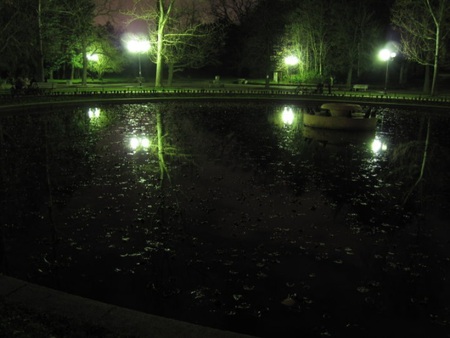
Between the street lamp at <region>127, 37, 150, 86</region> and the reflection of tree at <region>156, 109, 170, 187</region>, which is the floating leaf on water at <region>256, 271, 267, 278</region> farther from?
the street lamp at <region>127, 37, 150, 86</region>

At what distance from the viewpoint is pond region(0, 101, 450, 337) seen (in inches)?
273

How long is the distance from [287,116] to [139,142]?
12.4 metres

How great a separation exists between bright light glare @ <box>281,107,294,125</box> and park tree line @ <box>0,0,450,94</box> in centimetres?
1601

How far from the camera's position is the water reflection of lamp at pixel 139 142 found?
1808cm

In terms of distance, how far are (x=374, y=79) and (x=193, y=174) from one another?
5634 centimetres

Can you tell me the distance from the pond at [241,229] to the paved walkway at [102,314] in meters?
0.91

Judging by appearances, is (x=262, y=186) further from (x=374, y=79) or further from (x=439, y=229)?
(x=374, y=79)

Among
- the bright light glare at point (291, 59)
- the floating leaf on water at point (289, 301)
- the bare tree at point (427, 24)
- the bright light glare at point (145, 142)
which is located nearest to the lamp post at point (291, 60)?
the bright light glare at point (291, 59)

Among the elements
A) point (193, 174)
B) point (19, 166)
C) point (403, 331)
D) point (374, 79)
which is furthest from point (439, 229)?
point (374, 79)

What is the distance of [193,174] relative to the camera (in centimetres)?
1423

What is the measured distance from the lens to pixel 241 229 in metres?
9.79

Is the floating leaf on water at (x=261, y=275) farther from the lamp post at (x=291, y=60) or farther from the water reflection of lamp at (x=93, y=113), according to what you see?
the lamp post at (x=291, y=60)

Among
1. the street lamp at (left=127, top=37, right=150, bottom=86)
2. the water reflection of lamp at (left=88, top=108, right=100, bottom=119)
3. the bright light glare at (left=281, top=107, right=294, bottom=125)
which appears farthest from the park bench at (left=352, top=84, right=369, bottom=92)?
the water reflection of lamp at (left=88, top=108, right=100, bottom=119)

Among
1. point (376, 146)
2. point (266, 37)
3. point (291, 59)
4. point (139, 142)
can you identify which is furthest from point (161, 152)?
point (266, 37)
